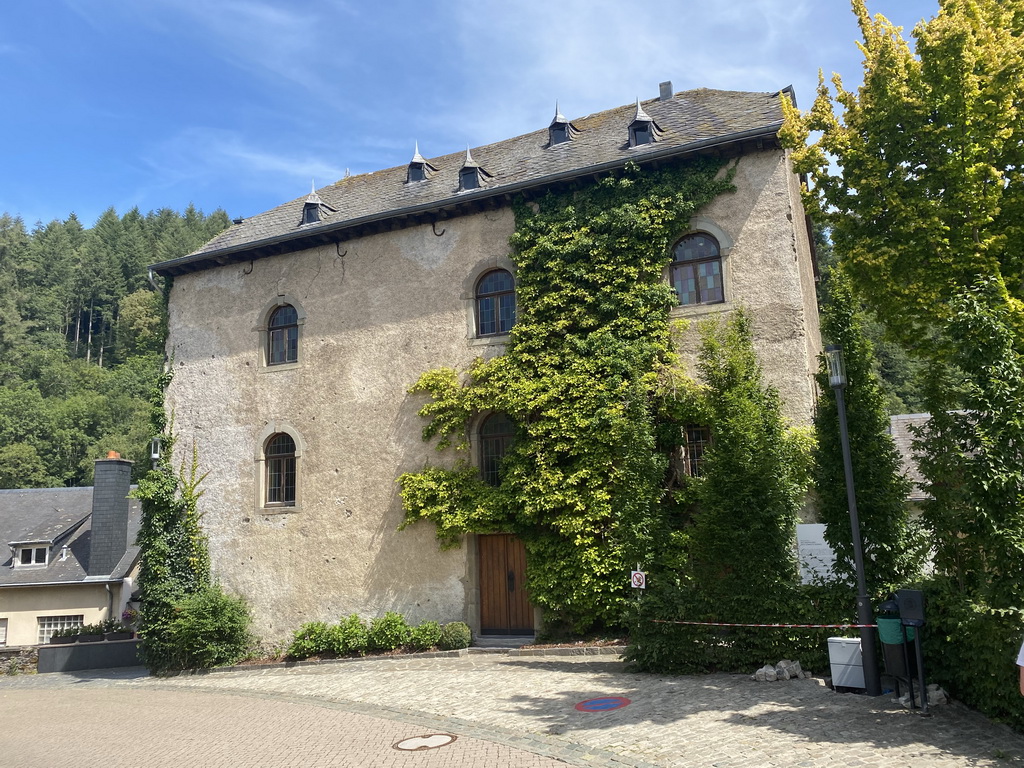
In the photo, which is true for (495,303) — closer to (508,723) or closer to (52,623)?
(508,723)

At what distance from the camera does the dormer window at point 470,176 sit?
1616 centimetres

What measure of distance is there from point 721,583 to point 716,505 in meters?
1.10

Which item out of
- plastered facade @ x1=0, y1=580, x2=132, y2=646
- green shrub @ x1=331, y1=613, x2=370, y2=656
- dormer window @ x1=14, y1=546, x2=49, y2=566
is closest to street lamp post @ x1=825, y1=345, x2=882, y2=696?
green shrub @ x1=331, y1=613, x2=370, y2=656

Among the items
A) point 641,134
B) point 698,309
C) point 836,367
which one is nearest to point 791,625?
point 836,367

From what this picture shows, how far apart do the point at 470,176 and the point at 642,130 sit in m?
3.78

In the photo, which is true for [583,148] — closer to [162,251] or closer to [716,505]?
[716,505]

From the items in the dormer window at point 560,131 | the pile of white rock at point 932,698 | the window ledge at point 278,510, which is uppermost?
the dormer window at point 560,131

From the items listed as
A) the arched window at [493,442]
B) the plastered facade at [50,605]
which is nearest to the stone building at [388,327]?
the arched window at [493,442]

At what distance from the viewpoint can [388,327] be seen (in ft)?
52.6

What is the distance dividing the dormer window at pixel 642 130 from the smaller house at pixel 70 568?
65.3 feet

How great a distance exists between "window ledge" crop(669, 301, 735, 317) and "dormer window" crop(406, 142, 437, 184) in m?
7.84

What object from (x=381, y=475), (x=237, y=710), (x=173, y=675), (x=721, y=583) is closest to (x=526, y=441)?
(x=381, y=475)

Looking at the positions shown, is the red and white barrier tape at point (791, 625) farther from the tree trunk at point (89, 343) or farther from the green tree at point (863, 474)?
the tree trunk at point (89, 343)

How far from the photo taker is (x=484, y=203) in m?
15.4
